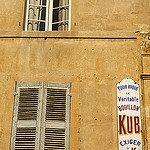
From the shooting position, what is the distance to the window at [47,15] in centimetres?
782

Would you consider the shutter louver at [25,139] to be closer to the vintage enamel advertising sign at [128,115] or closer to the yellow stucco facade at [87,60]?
the yellow stucco facade at [87,60]

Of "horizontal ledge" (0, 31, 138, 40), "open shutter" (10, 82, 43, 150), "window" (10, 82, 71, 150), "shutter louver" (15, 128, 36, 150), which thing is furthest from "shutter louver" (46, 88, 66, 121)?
"horizontal ledge" (0, 31, 138, 40)

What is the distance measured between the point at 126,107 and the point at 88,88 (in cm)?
99

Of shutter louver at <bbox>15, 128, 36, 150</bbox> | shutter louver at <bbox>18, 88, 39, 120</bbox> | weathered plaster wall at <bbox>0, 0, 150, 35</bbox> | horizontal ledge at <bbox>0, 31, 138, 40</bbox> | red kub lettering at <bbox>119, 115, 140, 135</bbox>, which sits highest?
weathered plaster wall at <bbox>0, 0, 150, 35</bbox>

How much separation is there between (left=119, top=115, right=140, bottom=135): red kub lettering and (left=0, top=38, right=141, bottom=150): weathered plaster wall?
139 millimetres

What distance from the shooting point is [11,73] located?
281 inches

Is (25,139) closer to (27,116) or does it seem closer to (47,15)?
(27,116)

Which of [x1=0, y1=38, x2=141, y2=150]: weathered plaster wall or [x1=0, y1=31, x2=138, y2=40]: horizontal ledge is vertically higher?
[x1=0, y1=31, x2=138, y2=40]: horizontal ledge

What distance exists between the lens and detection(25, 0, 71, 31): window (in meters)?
7.82

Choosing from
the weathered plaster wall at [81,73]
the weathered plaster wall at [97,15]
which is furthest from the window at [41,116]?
the weathered plaster wall at [97,15]

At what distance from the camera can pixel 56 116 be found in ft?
22.1

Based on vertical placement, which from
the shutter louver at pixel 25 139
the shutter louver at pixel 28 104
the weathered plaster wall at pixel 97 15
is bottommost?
the shutter louver at pixel 25 139

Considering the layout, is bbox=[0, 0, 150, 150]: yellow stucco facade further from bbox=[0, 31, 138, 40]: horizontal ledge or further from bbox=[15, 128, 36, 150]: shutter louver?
bbox=[15, 128, 36, 150]: shutter louver

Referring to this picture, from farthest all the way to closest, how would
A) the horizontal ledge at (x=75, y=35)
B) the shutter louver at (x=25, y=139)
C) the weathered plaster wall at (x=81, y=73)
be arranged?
the horizontal ledge at (x=75, y=35), the weathered plaster wall at (x=81, y=73), the shutter louver at (x=25, y=139)
